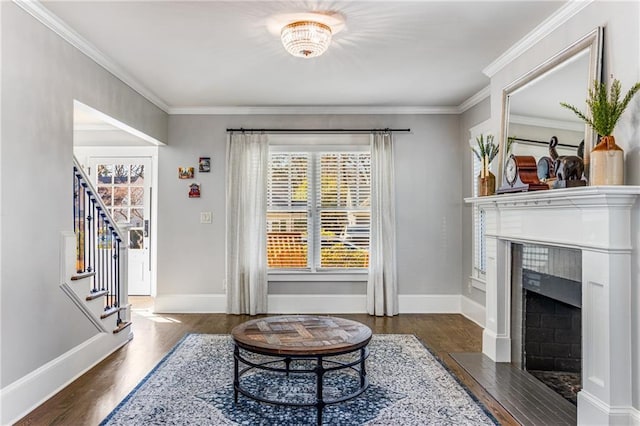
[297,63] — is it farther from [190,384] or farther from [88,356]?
[88,356]

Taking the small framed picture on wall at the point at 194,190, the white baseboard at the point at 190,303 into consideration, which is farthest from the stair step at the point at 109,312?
the small framed picture on wall at the point at 194,190

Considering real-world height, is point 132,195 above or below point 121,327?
above

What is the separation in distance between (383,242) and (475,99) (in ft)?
6.70

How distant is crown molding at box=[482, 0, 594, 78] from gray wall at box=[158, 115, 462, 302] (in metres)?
1.62

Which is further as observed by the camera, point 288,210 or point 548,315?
point 288,210

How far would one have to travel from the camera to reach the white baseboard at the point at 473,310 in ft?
15.8

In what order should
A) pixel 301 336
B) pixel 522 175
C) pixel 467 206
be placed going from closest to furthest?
pixel 301 336 → pixel 522 175 → pixel 467 206

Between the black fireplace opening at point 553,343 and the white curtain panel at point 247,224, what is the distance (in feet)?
10.2

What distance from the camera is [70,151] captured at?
3279 millimetres

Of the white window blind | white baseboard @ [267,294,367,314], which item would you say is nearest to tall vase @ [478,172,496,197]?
white baseboard @ [267,294,367,314]

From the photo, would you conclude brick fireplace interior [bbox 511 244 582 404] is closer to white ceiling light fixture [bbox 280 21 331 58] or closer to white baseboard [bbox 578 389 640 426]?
white baseboard [bbox 578 389 640 426]

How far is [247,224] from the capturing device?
5340 mm

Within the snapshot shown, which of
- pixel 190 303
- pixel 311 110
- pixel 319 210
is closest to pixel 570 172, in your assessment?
pixel 319 210

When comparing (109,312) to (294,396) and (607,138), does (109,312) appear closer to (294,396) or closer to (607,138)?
(294,396)
